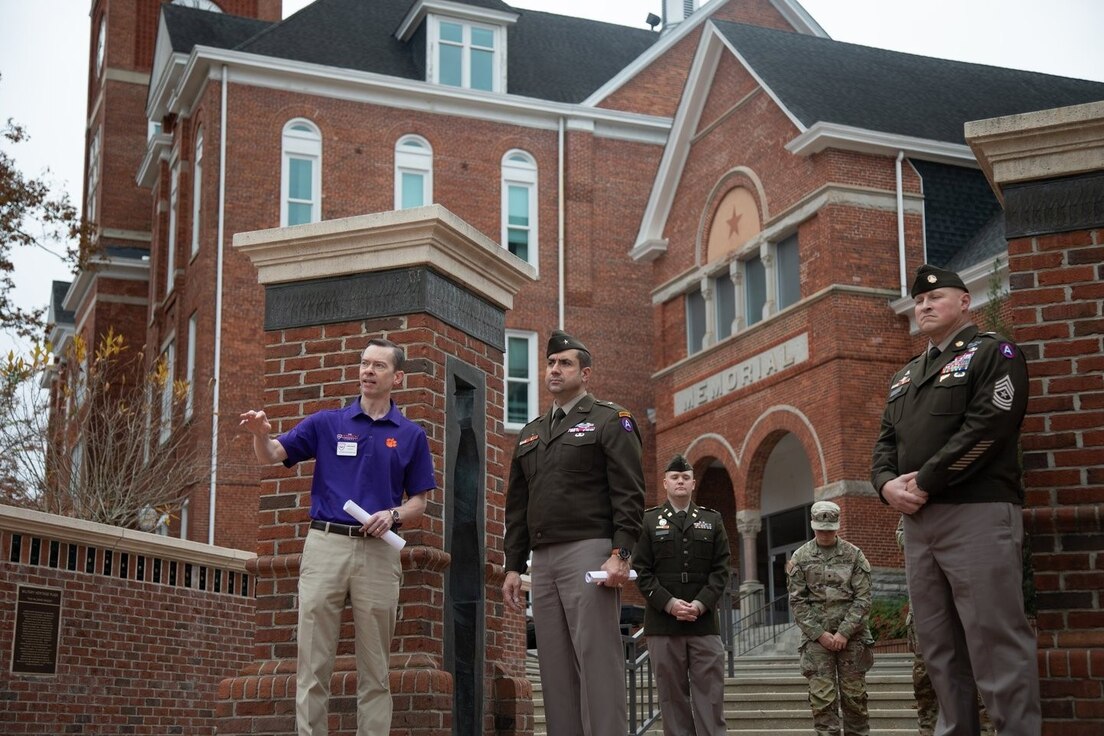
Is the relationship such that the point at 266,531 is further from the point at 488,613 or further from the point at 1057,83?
the point at 1057,83

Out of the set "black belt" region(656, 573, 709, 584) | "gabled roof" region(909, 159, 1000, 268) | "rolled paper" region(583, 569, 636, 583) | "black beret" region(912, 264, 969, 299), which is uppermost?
"gabled roof" region(909, 159, 1000, 268)

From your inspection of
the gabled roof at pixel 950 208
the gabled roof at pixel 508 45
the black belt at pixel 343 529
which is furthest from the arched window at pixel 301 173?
the black belt at pixel 343 529

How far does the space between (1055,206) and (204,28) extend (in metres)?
30.5

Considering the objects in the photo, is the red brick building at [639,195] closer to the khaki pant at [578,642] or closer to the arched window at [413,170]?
the arched window at [413,170]

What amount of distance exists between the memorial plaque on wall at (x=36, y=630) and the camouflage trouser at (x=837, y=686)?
6.81 metres

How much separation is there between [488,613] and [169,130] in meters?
28.5

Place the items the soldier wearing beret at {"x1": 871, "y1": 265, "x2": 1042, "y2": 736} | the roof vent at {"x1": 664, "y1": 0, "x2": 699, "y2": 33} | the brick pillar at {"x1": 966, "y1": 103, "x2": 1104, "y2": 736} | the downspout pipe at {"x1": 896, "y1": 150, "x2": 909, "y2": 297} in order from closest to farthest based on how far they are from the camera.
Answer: the soldier wearing beret at {"x1": 871, "y1": 265, "x2": 1042, "y2": 736} → the brick pillar at {"x1": 966, "y1": 103, "x2": 1104, "y2": 736} → the downspout pipe at {"x1": 896, "y1": 150, "x2": 909, "y2": 297} → the roof vent at {"x1": 664, "y1": 0, "x2": 699, "y2": 33}

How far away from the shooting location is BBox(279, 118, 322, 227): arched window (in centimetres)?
3105

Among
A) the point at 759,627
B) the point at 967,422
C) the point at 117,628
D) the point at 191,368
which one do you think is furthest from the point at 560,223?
the point at 967,422

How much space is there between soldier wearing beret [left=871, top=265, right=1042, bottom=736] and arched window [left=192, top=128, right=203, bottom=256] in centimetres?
2650

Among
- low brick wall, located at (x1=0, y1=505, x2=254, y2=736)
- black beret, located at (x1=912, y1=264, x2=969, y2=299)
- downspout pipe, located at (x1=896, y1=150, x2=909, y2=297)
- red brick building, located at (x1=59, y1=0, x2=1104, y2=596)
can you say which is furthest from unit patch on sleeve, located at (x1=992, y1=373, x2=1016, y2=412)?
downspout pipe, located at (x1=896, y1=150, x2=909, y2=297)

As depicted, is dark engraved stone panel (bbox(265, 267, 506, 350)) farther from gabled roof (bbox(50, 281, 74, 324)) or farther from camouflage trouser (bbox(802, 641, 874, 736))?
gabled roof (bbox(50, 281, 74, 324))

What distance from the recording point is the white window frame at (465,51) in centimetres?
3316

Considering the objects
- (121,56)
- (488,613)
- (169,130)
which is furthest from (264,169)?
(488,613)
